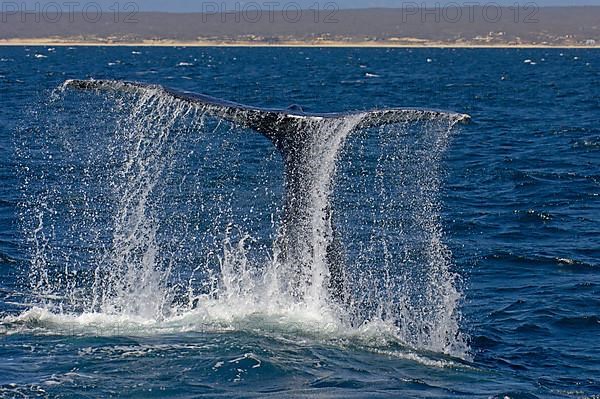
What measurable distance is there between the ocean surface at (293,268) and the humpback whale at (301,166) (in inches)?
1.0

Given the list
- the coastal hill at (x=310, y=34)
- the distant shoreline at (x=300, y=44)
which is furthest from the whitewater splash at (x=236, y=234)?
the coastal hill at (x=310, y=34)

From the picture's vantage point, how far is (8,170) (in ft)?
61.6

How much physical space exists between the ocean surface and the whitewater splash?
3 cm

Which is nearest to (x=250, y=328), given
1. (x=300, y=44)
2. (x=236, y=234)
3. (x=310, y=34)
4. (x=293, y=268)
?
(x=293, y=268)

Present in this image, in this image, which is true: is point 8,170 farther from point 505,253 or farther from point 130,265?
point 505,253

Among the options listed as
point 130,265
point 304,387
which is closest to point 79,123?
point 130,265

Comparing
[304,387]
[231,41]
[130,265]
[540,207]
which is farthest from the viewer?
[231,41]

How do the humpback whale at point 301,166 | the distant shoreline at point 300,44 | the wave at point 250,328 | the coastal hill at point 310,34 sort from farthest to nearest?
the coastal hill at point 310,34, the distant shoreline at point 300,44, the wave at point 250,328, the humpback whale at point 301,166

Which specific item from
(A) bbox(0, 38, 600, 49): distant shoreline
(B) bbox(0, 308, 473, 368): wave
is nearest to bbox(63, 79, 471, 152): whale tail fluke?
(B) bbox(0, 308, 473, 368): wave

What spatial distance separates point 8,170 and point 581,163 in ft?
34.6

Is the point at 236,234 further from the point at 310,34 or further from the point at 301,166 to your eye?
the point at 310,34

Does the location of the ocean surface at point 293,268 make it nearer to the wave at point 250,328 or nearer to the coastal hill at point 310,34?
the wave at point 250,328

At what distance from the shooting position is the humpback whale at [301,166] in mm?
8539

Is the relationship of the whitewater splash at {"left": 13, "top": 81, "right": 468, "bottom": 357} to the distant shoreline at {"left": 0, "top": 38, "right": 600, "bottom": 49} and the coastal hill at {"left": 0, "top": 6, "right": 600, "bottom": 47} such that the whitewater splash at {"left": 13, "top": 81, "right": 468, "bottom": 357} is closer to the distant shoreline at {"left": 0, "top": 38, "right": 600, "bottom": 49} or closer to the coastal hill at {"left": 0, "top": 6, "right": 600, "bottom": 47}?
the distant shoreline at {"left": 0, "top": 38, "right": 600, "bottom": 49}
